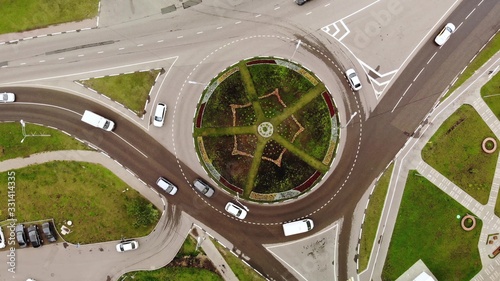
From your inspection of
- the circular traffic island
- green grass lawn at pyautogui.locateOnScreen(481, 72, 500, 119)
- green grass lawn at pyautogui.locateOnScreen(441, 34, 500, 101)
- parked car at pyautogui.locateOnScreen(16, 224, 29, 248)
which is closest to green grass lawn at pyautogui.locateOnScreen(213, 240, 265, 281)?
the circular traffic island

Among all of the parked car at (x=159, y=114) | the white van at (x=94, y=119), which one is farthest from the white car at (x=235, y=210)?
the white van at (x=94, y=119)

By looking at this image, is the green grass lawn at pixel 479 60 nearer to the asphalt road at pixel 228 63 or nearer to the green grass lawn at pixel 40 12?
the asphalt road at pixel 228 63

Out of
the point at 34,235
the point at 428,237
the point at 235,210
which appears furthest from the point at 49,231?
the point at 428,237

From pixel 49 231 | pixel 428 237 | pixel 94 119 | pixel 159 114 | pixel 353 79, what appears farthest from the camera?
pixel 428 237

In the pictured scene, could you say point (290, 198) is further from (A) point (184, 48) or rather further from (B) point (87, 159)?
(B) point (87, 159)

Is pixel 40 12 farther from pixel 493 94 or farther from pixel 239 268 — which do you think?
pixel 493 94

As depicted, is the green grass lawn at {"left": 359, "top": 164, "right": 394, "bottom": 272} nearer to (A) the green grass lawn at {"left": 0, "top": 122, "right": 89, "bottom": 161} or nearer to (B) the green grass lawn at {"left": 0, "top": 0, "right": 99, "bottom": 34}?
(A) the green grass lawn at {"left": 0, "top": 122, "right": 89, "bottom": 161}
